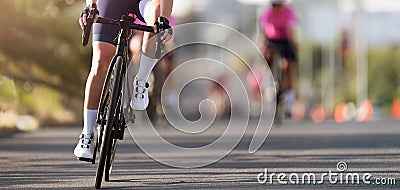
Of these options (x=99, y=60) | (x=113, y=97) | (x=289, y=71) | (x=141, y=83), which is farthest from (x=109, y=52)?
(x=289, y=71)

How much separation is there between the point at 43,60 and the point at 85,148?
441 inches

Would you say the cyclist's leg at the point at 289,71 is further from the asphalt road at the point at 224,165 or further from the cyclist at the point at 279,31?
the asphalt road at the point at 224,165

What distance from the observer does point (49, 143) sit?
43.9ft

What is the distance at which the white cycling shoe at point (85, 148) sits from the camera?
8133 millimetres

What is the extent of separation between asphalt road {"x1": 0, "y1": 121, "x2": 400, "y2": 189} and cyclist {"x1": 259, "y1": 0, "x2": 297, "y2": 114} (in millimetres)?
3232

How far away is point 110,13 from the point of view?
26.9 ft

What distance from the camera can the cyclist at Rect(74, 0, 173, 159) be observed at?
26.7 feet

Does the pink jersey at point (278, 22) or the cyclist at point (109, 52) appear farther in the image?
the pink jersey at point (278, 22)

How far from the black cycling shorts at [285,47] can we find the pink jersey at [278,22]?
6 cm

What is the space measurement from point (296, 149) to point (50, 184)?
397 cm

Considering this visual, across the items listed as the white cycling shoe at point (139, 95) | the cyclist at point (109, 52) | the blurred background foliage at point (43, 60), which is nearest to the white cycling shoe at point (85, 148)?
the cyclist at point (109, 52)

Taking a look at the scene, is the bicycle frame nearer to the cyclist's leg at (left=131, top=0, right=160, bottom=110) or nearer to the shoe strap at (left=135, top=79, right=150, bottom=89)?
the cyclist's leg at (left=131, top=0, right=160, bottom=110)

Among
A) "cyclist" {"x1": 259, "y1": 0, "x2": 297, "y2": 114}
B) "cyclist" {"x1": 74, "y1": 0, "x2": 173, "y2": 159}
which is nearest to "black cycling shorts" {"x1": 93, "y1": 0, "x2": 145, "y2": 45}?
"cyclist" {"x1": 74, "y1": 0, "x2": 173, "y2": 159}

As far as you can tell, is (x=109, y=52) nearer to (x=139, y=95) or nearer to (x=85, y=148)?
(x=139, y=95)
